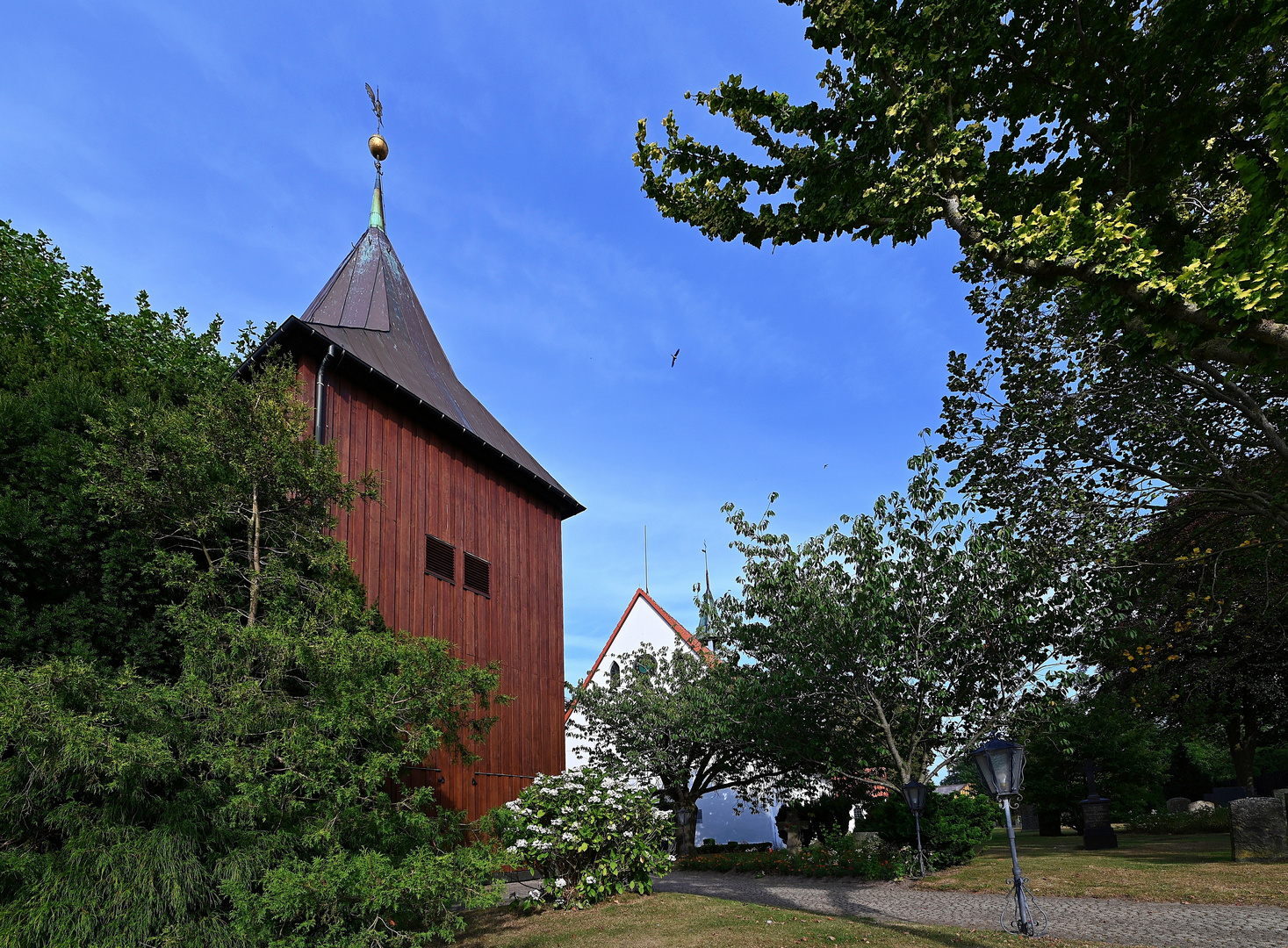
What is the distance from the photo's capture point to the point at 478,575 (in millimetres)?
13641

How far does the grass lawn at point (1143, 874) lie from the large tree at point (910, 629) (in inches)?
87.3

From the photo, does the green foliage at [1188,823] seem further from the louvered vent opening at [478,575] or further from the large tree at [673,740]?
the louvered vent opening at [478,575]

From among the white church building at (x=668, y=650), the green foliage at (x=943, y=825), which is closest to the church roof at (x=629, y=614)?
the white church building at (x=668, y=650)

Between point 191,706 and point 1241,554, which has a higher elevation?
point 1241,554

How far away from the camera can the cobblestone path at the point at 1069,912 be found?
7625mm

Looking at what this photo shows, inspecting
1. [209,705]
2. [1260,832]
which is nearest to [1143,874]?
[1260,832]

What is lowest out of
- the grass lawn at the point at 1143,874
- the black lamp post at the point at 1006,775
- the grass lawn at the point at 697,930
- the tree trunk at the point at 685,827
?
the tree trunk at the point at 685,827

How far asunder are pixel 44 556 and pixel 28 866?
2950 millimetres

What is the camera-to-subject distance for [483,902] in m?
7.25

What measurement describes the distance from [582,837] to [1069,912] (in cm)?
650

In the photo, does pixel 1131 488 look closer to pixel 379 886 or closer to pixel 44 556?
pixel 379 886

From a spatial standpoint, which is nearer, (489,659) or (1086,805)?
(489,659)

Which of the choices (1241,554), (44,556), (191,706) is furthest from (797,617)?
(44,556)

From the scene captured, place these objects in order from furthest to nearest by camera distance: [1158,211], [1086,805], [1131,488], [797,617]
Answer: [1086,805]
[797,617]
[1131,488]
[1158,211]
